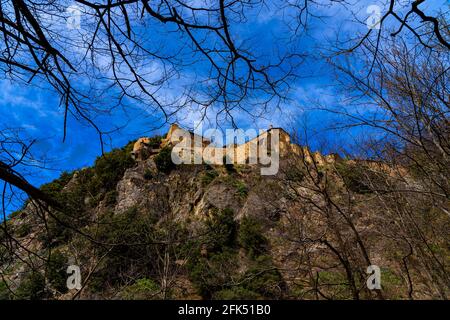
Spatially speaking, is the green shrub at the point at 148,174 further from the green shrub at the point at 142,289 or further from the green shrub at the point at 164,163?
the green shrub at the point at 142,289

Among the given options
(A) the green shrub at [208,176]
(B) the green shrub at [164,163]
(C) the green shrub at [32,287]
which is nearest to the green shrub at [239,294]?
(C) the green shrub at [32,287]

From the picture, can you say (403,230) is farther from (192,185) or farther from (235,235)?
(192,185)

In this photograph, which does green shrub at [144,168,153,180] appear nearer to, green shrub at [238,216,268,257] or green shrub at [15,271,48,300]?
green shrub at [238,216,268,257]

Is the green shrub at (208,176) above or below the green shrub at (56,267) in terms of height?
above

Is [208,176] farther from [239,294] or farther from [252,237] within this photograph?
[239,294]

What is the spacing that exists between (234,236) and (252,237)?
2047 millimetres

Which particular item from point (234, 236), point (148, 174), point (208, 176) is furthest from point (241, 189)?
point (148, 174)

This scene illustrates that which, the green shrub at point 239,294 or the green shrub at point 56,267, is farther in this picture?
the green shrub at point 239,294

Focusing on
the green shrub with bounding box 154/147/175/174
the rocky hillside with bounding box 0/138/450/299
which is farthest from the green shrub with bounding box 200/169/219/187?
the green shrub with bounding box 154/147/175/174

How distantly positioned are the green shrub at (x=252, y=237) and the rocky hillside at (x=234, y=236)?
70 mm

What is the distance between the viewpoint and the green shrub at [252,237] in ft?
58.3

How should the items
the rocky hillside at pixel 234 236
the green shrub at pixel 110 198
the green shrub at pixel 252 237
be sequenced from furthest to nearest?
the green shrub at pixel 110 198 < the green shrub at pixel 252 237 < the rocky hillside at pixel 234 236

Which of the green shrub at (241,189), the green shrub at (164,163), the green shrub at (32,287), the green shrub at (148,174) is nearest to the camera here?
the green shrub at (32,287)
